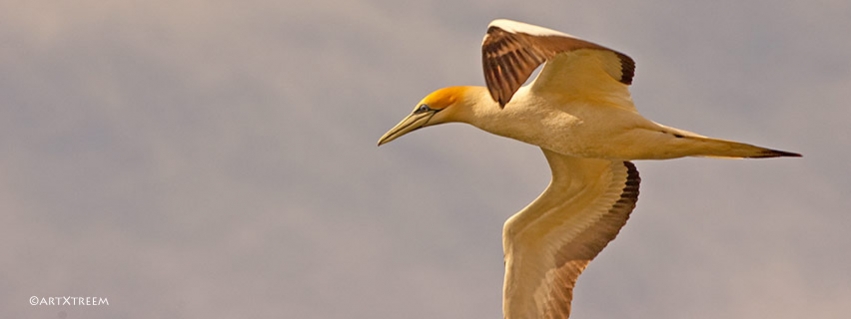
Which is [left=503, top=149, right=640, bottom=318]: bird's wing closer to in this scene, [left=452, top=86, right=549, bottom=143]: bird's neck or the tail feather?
[left=452, top=86, right=549, bottom=143]: bird's neck

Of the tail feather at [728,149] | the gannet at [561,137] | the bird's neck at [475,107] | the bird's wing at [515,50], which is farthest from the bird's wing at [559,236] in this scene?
the bird's wing at [515,50]

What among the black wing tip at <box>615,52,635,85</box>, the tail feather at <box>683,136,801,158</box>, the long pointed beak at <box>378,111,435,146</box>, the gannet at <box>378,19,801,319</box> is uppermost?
the long pointed beak at <box>378,111,435,146</box>

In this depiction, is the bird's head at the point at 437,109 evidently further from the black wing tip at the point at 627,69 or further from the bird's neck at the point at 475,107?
the black wing tip at the point at 627,69

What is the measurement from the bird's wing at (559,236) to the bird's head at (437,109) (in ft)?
7.42

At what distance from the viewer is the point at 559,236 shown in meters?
19.2

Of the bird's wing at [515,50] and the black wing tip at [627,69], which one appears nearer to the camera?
the bird's wing at [515,50]

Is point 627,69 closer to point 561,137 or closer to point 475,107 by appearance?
point 561,137

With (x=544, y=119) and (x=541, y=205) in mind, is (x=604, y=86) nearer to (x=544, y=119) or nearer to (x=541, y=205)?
(x=544, y=119)

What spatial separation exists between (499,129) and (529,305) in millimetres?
3417

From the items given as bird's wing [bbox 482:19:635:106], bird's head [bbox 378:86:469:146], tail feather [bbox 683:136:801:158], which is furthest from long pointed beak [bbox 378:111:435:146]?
tail feather [bbox 683:136:801:158]

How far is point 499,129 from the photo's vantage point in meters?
16.7

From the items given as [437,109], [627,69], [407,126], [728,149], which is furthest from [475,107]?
[728,149]

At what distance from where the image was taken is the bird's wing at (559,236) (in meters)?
18.9

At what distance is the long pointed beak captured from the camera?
17.5 m
